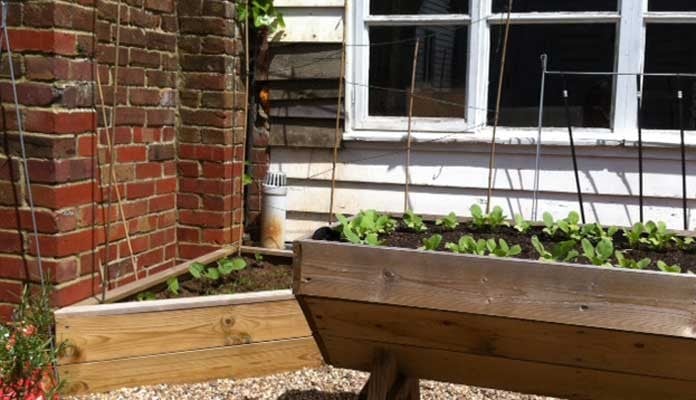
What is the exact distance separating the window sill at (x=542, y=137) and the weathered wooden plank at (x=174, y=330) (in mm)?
1315

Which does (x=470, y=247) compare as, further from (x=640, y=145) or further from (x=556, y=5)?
(x=556, y=5)

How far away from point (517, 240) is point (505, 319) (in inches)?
26.6

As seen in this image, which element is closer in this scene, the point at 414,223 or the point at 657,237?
the point at 657,237

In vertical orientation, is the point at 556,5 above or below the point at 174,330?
above

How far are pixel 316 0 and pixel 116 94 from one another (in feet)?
4.26

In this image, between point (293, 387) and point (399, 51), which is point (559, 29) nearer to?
point (399, 51)

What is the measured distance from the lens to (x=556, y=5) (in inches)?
145

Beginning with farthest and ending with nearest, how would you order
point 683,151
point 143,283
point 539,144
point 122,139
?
point 539,144
point 683,151
point 122,139
point 143,283

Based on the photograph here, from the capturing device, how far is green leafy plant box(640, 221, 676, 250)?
2324mm

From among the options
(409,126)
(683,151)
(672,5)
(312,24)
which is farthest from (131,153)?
(672,5)

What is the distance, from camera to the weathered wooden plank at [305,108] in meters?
3.99

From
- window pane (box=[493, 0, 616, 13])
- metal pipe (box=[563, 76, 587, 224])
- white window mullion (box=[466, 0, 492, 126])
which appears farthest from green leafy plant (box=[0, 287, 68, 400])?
window pane (box=[493, 0, 616, 13])

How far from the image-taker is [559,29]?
3.68m

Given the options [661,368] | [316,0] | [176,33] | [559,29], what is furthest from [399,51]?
[661,368]
